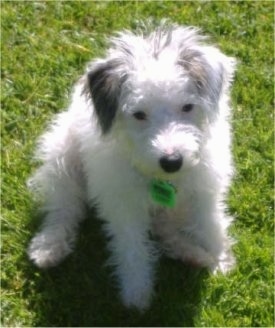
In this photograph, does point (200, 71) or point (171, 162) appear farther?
point (200, 71)

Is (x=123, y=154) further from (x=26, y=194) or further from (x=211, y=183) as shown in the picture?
(x=26, y=194)

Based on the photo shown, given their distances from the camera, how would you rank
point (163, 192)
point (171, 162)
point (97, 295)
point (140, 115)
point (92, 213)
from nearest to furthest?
point (171, 162)
point (140, 115)
point (163, 192)
point (97, 295)
point (92, 213)

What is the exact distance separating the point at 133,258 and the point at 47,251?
533 millimetres

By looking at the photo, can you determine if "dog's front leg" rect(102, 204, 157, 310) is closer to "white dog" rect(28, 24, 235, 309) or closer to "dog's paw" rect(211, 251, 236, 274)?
"white dog" rect(28, 24, 235, 309)

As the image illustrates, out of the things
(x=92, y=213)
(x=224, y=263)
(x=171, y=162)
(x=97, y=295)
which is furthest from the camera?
(x=92, y=213)

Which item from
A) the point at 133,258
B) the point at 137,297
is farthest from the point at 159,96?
the point at 137,297

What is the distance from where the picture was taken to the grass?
14.0ft

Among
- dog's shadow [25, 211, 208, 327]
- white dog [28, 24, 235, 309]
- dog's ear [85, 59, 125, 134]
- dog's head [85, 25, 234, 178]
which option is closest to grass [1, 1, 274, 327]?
dog's shadow [25, 211, 208, 327]

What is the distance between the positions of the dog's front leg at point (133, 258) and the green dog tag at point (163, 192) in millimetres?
220

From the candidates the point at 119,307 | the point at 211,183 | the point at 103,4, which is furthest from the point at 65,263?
the point at 103,4

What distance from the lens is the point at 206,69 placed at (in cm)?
371

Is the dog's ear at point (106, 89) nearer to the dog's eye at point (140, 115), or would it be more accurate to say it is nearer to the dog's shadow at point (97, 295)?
the dog's eye at point (140, 115)

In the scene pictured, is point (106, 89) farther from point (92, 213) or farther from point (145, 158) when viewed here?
point (92, 213)

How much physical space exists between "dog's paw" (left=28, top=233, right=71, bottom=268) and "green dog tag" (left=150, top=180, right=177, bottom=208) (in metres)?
0.76
